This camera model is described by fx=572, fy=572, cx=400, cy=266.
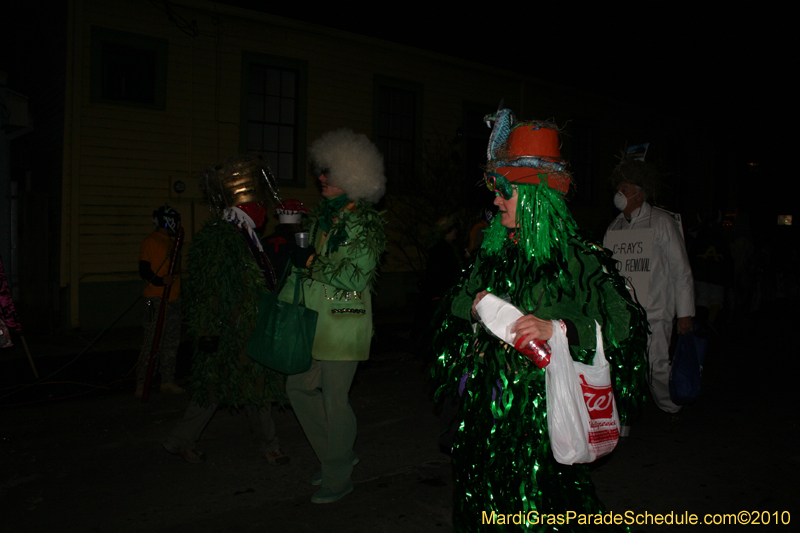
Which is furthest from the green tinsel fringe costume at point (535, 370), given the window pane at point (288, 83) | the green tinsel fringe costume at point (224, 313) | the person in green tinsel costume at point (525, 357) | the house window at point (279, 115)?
the window pane at point (288, 83)

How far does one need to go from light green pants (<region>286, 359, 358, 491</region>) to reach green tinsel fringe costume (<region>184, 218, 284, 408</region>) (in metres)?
0.47

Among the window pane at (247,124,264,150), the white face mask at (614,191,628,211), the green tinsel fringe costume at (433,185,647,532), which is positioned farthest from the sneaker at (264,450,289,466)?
the window pane at (247,124,264,150)

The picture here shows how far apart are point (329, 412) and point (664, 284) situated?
295cm

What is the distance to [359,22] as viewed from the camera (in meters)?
12.6

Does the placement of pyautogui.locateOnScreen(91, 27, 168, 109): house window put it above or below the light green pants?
above

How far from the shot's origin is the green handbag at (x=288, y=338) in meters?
3.35

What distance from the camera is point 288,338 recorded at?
3355mm

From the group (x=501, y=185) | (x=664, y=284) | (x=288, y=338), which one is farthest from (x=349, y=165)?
(x=664, y=284)

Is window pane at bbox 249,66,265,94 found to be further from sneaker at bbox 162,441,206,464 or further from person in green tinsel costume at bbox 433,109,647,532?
person in green tinsel costume at bbox 433,109,647,532

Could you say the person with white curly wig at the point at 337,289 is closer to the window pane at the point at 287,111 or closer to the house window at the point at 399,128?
the window pane at the point at 287,111

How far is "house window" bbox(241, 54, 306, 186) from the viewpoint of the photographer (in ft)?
37.5

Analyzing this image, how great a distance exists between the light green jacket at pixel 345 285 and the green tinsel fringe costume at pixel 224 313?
52cm

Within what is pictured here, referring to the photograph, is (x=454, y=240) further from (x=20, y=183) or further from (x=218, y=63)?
(x=20, y=183)

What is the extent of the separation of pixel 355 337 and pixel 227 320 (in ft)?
3.23
